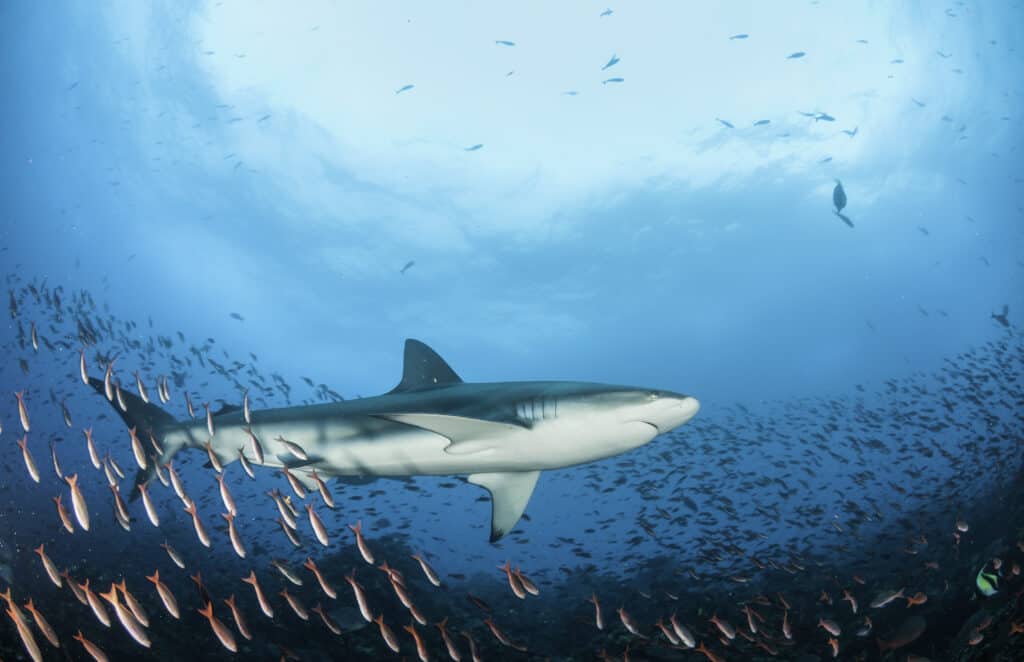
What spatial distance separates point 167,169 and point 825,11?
31.1 metres

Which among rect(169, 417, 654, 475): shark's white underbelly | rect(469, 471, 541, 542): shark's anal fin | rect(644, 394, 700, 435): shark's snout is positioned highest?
rect(644, 394, 700, 435): shark's snout

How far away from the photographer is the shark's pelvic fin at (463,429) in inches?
154

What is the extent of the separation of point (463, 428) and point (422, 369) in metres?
1.77

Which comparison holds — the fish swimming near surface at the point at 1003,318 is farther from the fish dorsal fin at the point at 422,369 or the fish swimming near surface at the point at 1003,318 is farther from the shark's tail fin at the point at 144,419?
the shark's tail fin at the point at 144,419

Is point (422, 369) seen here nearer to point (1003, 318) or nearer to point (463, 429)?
point (463, 429)

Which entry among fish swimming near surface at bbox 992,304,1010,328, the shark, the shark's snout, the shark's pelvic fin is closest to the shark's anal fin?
the shark

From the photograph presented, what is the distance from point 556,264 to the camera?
34.8 meters

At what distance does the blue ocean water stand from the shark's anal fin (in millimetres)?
1252

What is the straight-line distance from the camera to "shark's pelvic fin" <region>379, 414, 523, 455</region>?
390cm

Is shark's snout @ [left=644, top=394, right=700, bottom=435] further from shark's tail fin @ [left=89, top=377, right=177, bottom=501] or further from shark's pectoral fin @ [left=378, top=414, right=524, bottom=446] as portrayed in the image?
shark's tail fin @ [left=89, top=377, right=177, bottom=501]

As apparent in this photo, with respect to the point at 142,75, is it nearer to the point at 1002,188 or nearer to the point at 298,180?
the point at 298,180

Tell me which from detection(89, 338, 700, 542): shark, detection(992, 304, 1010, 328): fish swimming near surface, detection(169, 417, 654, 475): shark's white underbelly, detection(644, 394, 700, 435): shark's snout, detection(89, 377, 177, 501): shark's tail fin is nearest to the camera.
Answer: detection(644, 394, 700, 435): shark's snout

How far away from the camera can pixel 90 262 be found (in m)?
31.5

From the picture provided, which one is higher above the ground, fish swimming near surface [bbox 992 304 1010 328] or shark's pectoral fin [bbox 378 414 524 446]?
shark's pectoral fin [bbox 378 414 524 446]
